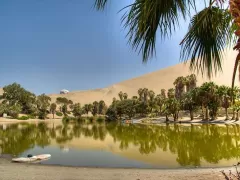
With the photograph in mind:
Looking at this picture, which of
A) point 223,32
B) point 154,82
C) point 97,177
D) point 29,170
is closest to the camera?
point 223,32

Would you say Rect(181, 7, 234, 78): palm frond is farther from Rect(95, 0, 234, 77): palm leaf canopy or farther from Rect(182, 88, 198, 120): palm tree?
Rect(182, 88, 198, 120): palm tree

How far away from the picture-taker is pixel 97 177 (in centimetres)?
1102

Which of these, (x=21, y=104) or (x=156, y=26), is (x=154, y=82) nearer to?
(x=21, y=104)

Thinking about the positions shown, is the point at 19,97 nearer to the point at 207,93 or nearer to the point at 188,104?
the point at 188,104

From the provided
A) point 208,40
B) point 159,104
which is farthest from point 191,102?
point 208,40

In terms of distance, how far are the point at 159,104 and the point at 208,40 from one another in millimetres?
77493

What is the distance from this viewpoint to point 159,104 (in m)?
80.1

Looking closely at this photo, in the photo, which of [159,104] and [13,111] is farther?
[13,111]

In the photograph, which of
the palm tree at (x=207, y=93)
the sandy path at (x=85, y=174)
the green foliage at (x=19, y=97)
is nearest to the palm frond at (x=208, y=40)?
the sandy path at (x=85, y=174)

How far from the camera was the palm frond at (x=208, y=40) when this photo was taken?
10.7ft

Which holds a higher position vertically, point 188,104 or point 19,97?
point 19,97

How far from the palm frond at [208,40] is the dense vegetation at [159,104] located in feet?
124

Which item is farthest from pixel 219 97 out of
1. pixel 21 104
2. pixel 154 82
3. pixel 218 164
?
pixel 154 82

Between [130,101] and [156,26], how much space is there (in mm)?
81876
